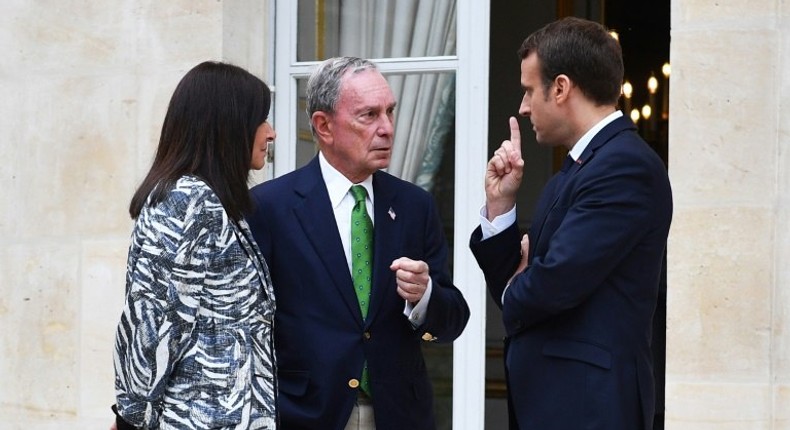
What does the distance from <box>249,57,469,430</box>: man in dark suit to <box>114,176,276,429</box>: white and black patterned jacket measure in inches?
17.1

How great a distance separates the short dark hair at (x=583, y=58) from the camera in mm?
3201

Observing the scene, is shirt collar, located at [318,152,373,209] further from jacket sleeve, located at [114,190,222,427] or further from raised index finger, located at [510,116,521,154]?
jacket sleeve, located at [114,190,222,427]

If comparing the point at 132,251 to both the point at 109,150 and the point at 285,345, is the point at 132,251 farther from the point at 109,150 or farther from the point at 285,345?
the point at 109,150

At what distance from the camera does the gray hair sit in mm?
3643

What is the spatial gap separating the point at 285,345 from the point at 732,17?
1908 mm

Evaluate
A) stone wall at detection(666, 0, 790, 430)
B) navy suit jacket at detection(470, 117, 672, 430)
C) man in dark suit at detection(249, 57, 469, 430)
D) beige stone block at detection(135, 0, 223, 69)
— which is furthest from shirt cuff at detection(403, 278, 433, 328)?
beige stone block at detection(135, 0, 223, 69)

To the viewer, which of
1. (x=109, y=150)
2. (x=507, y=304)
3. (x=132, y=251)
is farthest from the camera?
(x=109, y=150)

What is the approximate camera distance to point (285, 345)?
3.50 meters

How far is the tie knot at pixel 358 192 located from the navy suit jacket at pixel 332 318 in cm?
4

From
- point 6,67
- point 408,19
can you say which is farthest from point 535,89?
point 6,67

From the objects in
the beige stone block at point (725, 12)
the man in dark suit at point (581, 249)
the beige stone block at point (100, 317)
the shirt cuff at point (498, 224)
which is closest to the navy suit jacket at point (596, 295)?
the man in dark suit at point (581, 249)

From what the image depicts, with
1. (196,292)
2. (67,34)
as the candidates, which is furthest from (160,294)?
(67,34)

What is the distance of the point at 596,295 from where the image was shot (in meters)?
3.11

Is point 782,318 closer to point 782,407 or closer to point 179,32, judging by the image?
point 782,407
